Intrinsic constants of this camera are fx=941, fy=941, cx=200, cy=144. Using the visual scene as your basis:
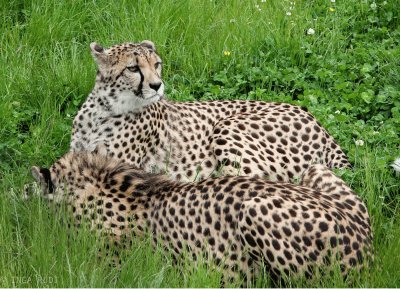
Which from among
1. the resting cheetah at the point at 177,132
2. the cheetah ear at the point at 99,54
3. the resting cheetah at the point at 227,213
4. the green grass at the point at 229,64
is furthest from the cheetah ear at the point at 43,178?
the cheetah ear at the point at 99,54

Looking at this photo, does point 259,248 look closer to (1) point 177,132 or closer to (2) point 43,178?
Answer: (2) point 43,178

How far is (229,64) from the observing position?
7.70 meters

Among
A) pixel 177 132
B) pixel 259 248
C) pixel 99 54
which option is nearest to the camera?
pixel 259 248

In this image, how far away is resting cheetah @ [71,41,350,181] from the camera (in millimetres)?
6465

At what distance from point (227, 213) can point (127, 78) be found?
171cm

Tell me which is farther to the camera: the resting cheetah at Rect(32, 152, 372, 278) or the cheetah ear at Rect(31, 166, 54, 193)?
the cheetah ear at Rect(31, 166, 54, 193)

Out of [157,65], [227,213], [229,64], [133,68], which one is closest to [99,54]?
[133,68]

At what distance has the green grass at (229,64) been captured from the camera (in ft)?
21.9

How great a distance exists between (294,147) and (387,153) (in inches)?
26.1

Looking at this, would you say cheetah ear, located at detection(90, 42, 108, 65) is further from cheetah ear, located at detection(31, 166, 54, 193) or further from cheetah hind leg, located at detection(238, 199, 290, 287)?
cheetah hind leg, located at detection(238, 199, 290, 287)

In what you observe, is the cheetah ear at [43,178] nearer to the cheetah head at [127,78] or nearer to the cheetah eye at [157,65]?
the cheetah head at [127,78]

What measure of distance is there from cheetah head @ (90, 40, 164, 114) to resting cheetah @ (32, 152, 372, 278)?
Answer: 3.27ft

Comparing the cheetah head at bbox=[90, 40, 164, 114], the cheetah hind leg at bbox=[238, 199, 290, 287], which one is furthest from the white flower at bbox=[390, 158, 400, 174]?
the cheetah head at bbox=[90, 40, 164, 114]

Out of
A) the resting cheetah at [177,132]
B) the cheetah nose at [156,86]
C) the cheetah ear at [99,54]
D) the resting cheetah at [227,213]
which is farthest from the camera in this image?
the cheetah ear at [99,54]
